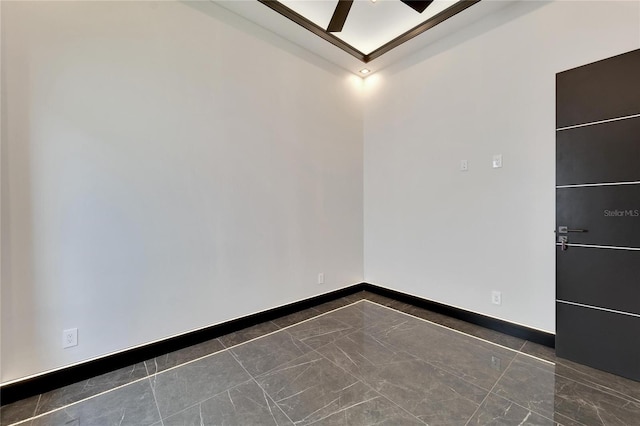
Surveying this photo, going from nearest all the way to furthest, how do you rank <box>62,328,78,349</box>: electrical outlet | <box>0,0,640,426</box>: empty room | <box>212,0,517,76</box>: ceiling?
<box>0,0,640,426</box>: empty room < <box>62,328,78,349</box>: electrical outlet < <box>212,0,517,76</box>: ceiling

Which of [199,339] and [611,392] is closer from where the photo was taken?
[611,392]

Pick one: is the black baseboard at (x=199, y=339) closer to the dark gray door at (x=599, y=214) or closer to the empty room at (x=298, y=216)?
the empty room at (x=298, y=216)

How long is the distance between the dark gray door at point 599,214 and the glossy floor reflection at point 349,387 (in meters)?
0.23

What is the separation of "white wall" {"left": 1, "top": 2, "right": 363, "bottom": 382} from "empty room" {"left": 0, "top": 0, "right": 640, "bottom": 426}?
14 millimetres

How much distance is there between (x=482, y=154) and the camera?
2662mm

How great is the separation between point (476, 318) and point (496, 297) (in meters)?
0.30

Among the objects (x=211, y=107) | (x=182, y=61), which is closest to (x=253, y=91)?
(x=211, y=107)

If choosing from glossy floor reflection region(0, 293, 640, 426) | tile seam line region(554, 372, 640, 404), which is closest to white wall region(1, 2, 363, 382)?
glossy floor reflection region(0, 293, 640, 426)

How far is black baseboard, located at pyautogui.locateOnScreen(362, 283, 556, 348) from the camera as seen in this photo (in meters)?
2.31

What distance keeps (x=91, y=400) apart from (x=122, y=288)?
700mm

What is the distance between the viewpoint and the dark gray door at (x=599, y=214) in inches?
73.2

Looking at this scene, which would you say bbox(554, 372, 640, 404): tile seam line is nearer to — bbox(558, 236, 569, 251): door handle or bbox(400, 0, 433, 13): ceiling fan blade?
bbox(558, 236, 569, 251): door handle

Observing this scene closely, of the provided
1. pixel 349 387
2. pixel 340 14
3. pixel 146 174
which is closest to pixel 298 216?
pixel 146 174

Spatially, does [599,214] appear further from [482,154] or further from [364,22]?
[364,22]
